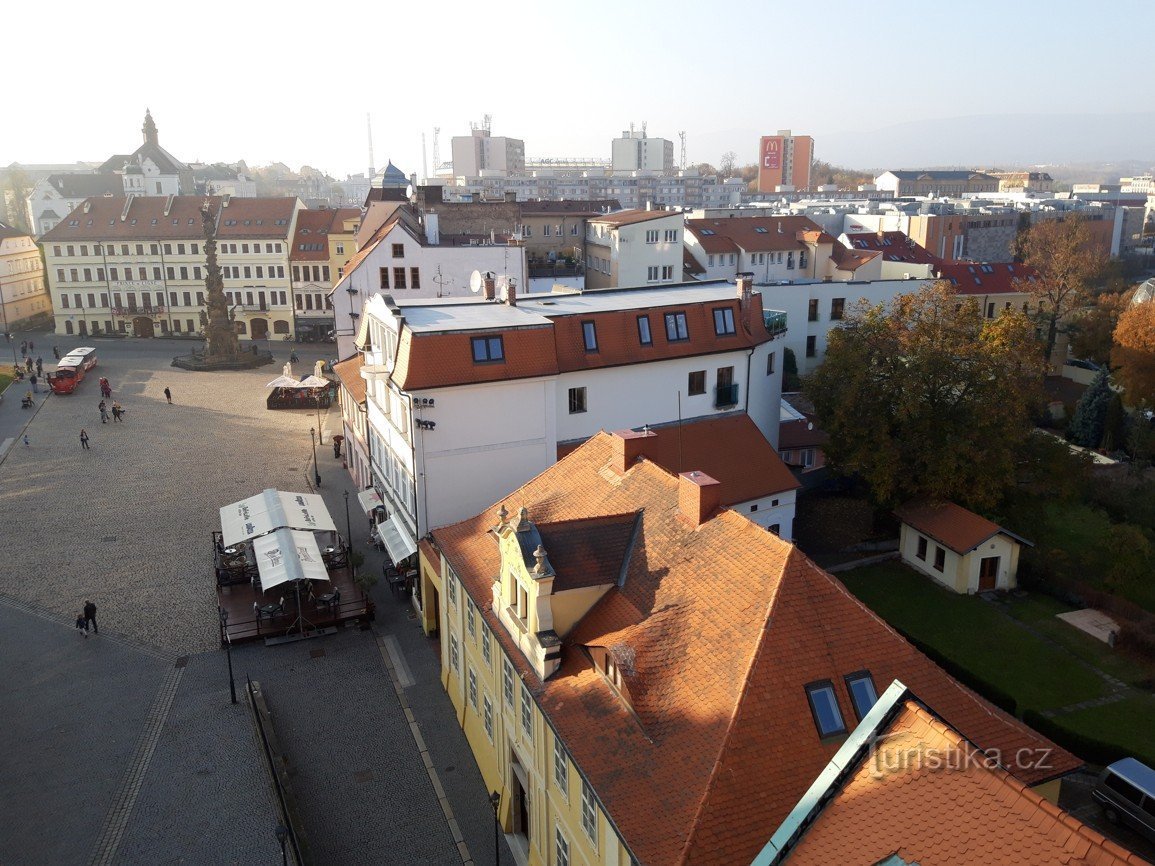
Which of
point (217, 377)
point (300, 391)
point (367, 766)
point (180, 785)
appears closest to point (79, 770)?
point (180, 785)

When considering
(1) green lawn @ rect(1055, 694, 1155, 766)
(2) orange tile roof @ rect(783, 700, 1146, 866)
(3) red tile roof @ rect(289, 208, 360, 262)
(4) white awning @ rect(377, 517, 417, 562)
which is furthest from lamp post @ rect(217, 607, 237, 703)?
(3) red tile roof @ rect(289, 208, 360, 262)

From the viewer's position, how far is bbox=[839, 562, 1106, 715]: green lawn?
2762 cm

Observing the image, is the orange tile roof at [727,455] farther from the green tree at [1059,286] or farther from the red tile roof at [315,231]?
the red tile roof at [315,231]

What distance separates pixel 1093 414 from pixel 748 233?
111 ft

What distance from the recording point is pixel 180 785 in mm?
22250

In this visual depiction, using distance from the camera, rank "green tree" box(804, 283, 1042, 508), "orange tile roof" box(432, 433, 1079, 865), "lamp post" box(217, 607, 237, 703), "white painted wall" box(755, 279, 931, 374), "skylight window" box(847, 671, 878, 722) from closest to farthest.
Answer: "orange tile roof" box(432, 433, 1079, 865) → "skylight window" box(847, 671, 878, 722) → "lamp post" box(217, 607, 237, 703) → "green tree" box(804, 283, 1042, 508) → "white painted wall" box(755, 279, 931, 374)

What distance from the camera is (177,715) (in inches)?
990

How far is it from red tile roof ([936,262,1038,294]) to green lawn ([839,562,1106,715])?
46819mm

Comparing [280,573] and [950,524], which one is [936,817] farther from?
[950,524]

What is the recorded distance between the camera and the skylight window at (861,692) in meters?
15.1

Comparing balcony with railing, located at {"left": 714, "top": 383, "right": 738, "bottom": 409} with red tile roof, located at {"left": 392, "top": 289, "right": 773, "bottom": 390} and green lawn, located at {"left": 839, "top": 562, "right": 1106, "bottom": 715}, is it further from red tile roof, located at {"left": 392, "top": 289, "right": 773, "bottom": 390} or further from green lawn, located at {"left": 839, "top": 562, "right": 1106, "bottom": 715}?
green lawn, located at {"left": 839, "top": 562, "right": 1106, "bottom": 715}

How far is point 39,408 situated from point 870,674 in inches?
2298

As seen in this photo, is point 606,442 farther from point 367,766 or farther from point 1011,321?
point 1011,321

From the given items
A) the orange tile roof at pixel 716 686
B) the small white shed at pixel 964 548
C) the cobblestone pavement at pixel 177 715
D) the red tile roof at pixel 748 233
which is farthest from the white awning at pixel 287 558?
the red tile roof at pixel 748 233
